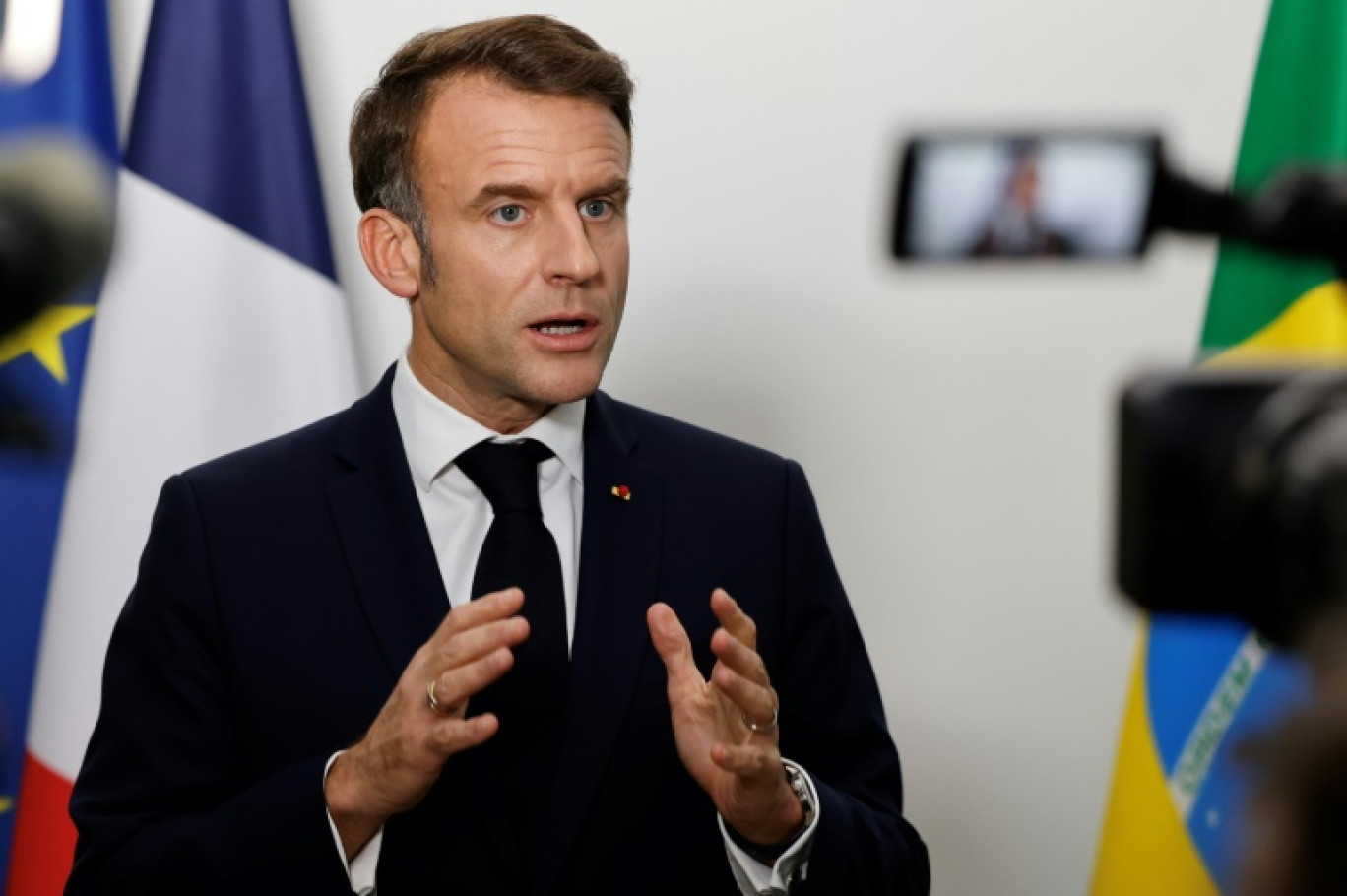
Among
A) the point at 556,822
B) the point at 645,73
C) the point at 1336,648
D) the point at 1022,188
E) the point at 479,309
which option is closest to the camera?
the point at 1336,648

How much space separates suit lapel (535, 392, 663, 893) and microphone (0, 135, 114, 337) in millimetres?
1170

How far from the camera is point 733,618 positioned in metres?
1.72

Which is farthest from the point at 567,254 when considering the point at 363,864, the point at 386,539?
the point at 363,864

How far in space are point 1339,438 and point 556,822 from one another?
1203 mm

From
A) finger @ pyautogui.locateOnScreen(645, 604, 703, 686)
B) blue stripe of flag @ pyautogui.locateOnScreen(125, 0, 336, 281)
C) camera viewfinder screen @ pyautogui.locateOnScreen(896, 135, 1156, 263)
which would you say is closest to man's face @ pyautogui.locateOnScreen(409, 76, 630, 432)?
finger @ pyautogui.locateOnScreen(645, 604, 703, 686)

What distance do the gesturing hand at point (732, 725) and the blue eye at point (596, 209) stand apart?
20.0 inches

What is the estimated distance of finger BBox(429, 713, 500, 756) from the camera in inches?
63.9

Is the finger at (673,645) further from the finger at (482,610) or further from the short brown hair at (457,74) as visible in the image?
the short brown hair at (457,74)

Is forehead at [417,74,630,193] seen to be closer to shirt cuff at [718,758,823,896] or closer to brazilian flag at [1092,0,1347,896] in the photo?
shirt cuff at [718,758,823,896]

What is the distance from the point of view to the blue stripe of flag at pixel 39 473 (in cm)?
273

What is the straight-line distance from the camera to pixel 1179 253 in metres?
2.98

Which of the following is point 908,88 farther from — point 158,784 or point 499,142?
point 158,784

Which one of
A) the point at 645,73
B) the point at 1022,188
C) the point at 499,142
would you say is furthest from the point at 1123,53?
the point at 1022,188

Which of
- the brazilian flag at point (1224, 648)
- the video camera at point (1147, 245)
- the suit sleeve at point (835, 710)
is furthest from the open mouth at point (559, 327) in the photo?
the video camera at point (1147, 245)
